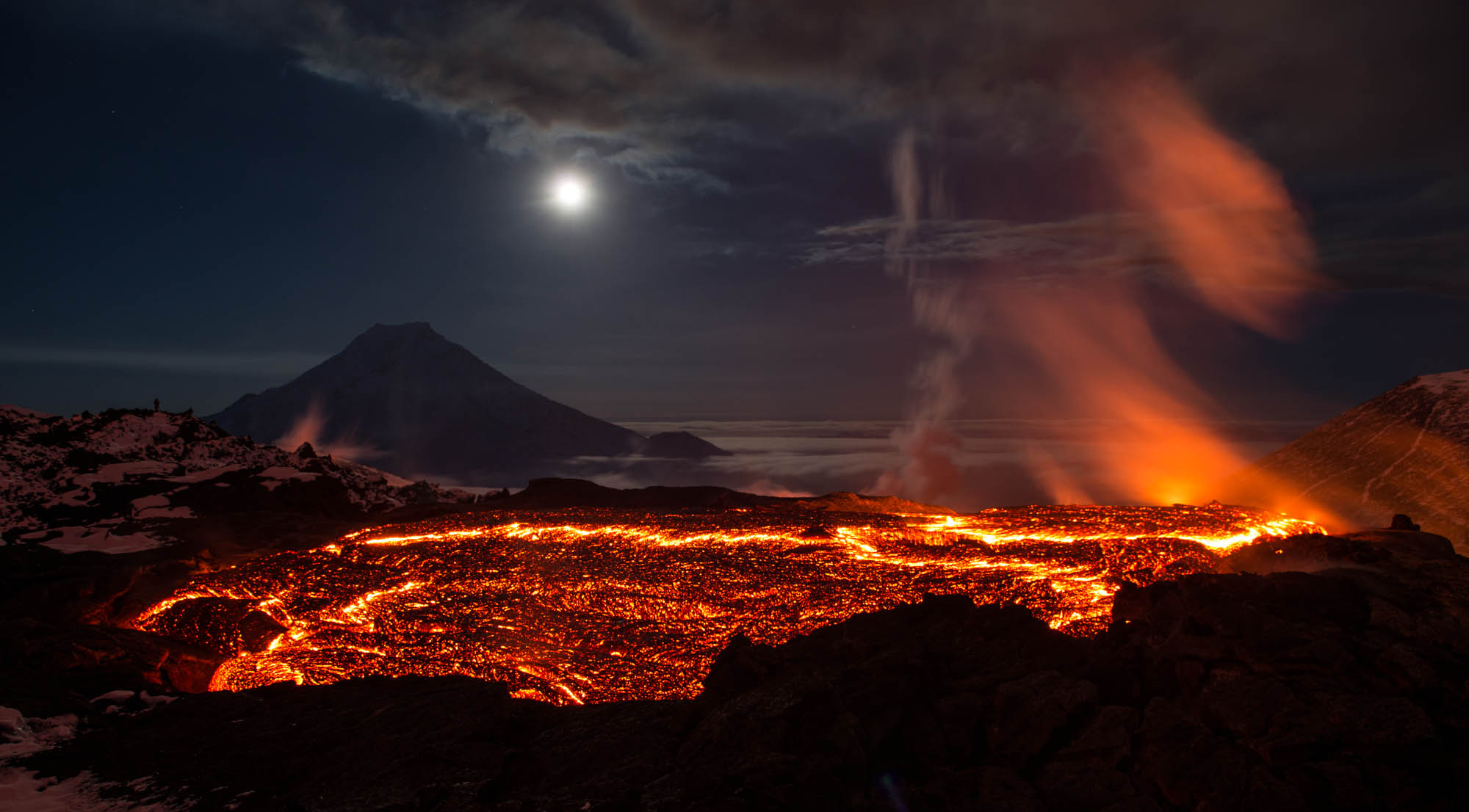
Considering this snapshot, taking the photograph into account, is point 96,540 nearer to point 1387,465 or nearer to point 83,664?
point 83,664

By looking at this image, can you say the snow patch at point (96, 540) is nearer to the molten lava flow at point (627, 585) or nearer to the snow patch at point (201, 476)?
the snow patch at point (201, 476)

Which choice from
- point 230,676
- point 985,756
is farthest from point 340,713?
point 985,756

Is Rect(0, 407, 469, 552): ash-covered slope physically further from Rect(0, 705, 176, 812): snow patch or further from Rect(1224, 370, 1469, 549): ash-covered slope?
Rect(1224, 370, 1469, 549): ash-covered slope

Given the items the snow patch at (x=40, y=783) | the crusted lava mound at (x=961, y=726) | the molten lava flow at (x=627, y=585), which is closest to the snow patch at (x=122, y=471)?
the molten lava flow at (x=627, y=585)

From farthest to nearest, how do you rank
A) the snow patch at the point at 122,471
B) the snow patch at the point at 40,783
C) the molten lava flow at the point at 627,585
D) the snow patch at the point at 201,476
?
the snow patch at the point at 122,471 < the snow patch at the point at 201,476 < the molten lava flow at the point at 627,585 < the snow patch at the point at 40,783

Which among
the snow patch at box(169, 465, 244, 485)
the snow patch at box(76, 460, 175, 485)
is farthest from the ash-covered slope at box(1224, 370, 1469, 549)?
the snow patch at box(76, 460, 175, 485)

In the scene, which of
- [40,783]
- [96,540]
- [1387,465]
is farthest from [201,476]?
[1387,465]

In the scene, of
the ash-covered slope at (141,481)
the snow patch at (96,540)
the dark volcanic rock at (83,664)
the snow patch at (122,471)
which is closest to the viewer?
the dark volcanic rock at (83,664)
